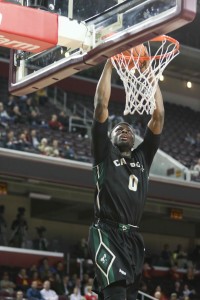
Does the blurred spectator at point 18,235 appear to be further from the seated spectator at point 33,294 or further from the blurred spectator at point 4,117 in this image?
the seated spectator at point 33,294

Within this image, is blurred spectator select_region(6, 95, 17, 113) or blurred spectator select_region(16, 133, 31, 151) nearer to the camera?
blurred spectator select_region(16, 133, 31, 151)

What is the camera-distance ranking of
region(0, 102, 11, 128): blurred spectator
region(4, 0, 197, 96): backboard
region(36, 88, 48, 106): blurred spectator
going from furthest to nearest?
region(36, 88, 48, 106): blurred spectator, region(0, 102, 11, 128): blurred spectator, region(4, 0, 197, 96): backboard

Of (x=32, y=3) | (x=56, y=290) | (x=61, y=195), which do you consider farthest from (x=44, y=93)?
(x=32, y=3)

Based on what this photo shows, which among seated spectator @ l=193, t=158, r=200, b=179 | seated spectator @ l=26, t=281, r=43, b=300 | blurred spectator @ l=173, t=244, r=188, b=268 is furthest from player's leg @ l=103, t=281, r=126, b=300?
blurred spectator @ l=173, t=244, r=188, b=268

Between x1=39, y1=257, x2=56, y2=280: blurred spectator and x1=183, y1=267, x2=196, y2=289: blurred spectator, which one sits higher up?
x1=39, y1=257, x2=56, y2=280: blurred spectator

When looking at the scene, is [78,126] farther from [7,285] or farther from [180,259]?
[7,285]

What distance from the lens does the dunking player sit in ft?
16.8

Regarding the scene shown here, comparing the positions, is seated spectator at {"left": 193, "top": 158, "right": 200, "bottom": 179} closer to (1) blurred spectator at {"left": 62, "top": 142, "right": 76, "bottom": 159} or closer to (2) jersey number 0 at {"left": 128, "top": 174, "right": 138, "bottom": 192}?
(1) blurred spectator at {"left": 62, "top": 142, "right": 76, "bottom": 159}

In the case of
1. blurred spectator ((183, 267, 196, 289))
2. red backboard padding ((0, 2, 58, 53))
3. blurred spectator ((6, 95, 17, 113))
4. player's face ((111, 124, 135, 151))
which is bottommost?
blurred spectator ((183, 267, 196, 289))

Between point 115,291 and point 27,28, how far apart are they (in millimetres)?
2189

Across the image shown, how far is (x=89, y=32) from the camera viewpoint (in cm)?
591

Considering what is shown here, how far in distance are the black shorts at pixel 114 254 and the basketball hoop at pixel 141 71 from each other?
102 centimetres

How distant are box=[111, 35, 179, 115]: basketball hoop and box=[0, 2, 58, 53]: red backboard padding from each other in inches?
23.4

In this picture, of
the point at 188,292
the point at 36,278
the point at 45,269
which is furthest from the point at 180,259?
the point at 36,278
